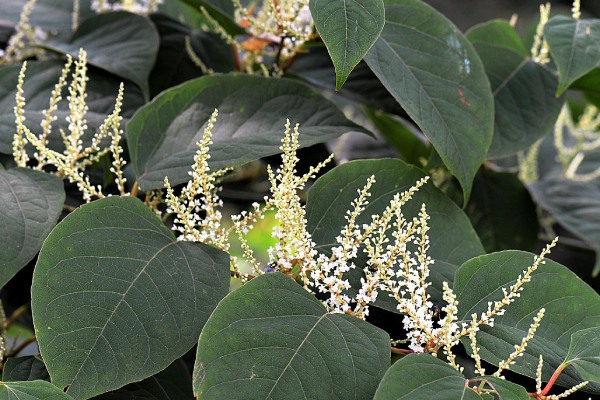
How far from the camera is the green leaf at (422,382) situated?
447mm

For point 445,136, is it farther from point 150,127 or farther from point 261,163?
point 261,163

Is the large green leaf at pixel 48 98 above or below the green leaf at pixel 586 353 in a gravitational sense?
above

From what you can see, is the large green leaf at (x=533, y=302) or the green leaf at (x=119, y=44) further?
the green leaf at (x=119, y=44)

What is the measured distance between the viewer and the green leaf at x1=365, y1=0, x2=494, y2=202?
65 cm

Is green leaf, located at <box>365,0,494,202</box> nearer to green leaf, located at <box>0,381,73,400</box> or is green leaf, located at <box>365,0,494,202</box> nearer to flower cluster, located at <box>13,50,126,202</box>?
flower cluster, located at <box>13,50,126,202</box>

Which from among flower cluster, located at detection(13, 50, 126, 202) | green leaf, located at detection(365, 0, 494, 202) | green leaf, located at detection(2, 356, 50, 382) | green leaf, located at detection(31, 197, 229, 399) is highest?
green leaf, located at detection(365, 0, 494, 202)

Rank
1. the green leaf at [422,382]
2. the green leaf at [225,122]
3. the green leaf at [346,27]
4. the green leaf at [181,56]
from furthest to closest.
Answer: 1. the green leaf at [181,56]
2. the green leaf at [225,122]
3. the green leaf at [346,27]
4. the green leaf at [422,382]

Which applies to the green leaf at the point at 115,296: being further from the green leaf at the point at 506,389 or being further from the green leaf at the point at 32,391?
the green leaf at the point at 506,389

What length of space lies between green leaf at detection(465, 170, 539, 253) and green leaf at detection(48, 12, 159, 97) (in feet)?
1.43

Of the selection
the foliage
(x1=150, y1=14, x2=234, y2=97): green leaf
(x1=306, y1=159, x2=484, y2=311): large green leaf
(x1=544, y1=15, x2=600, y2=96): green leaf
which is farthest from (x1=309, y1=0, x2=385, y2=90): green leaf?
(x1=150, y1=14, x2=234, y2=97): green leaf

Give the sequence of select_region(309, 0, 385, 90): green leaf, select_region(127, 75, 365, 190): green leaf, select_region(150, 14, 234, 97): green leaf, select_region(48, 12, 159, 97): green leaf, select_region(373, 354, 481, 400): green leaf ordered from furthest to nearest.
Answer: select_region(150, 14, 234, 97): green leaf, select_region(48, 12, 159, 97): green leaf, select_region(127, 75, 365, 190): green leaf, select_region(309, 0, 385, 90): green leaf, select_region(373, 354, 481, 400): green leaf

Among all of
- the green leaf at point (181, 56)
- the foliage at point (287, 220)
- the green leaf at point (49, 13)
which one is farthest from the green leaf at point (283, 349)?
the green leaf at point (49, 13)

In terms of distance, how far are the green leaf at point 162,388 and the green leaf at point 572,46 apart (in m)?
0.42

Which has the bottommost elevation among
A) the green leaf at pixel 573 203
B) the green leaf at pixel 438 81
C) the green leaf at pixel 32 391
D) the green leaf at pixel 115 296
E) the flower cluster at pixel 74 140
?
the green leaf at pixel 573 203
